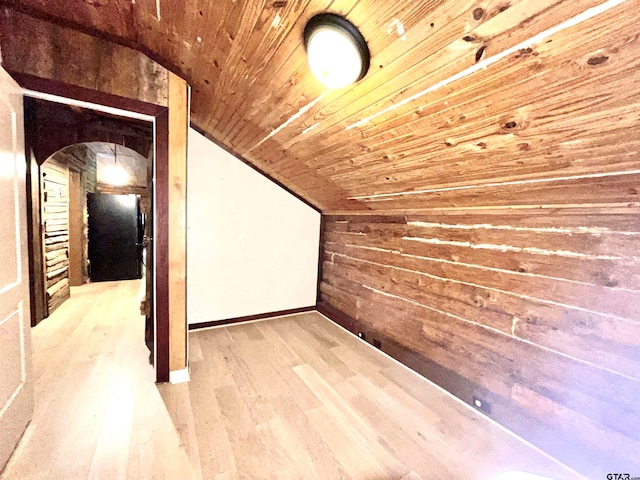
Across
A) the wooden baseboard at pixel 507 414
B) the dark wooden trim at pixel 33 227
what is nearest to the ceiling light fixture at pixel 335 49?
the wooden baseboard at pixel 507 414

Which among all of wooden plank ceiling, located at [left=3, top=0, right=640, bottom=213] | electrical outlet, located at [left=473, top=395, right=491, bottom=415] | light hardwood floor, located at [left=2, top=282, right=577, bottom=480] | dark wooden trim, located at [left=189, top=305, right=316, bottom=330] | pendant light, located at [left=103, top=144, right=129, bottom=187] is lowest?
light hardwood floor, located at [left=2, top=282, right=577, bottom=480]

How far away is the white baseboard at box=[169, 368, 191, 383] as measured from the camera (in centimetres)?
211

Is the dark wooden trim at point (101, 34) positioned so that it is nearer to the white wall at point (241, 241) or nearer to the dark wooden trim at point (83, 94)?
the dark wooden trim at point (83, 94)

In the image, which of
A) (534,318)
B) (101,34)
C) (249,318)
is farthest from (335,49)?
(249,318)

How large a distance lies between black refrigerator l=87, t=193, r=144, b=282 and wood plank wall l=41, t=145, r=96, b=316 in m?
0.48

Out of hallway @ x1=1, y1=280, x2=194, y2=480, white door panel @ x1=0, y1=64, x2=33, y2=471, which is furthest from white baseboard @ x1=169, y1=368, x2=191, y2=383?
white door panel @ x1=0, y1=64, x2=33, y2=471

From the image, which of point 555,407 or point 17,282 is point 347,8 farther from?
point 555,407

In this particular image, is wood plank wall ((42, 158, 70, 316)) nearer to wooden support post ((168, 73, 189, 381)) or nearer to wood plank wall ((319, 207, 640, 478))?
wooden support post ((168, 73, 189, 381))

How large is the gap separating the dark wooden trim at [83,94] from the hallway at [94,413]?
2.01 m

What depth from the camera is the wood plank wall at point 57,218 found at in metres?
3.34

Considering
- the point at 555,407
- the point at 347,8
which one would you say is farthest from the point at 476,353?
the point at 347,8

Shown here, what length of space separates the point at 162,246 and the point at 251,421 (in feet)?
4.49

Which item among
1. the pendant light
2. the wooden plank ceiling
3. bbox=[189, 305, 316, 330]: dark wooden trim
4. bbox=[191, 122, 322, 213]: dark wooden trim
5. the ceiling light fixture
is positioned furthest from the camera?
the pendant light

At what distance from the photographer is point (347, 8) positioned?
3.29 ft
